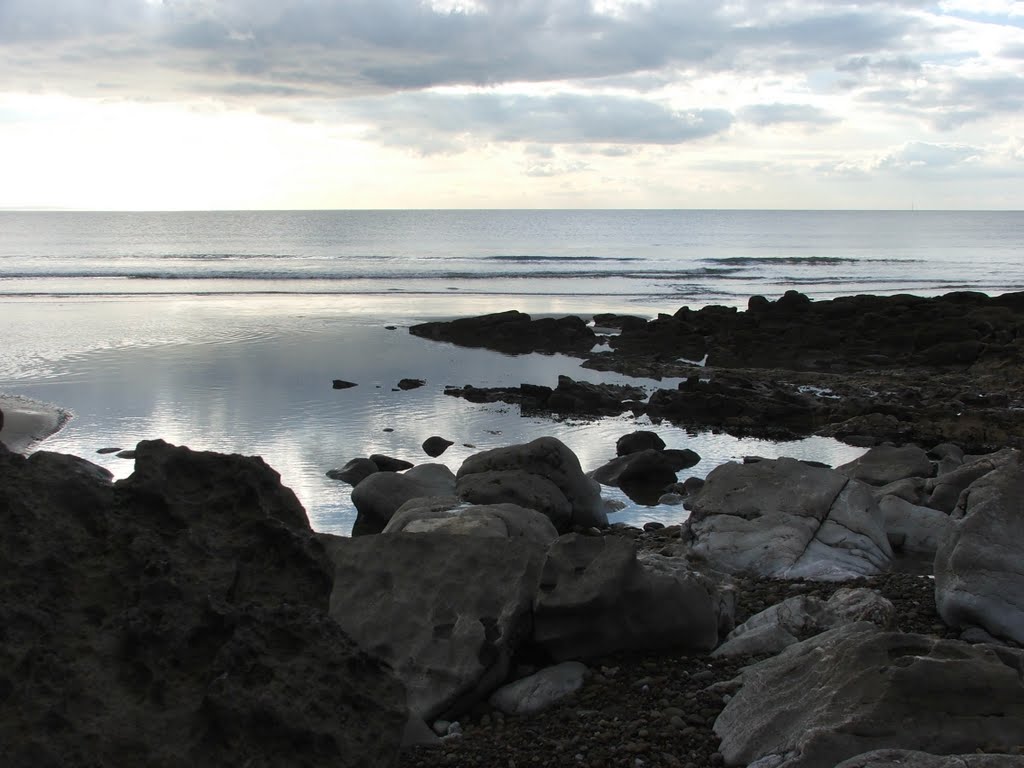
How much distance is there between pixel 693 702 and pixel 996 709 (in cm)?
151

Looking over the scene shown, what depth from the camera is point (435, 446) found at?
1342 centimetres

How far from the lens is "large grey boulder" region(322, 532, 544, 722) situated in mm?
5520

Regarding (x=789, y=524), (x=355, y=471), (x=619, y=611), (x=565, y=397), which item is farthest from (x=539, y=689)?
(x=565, y=397)

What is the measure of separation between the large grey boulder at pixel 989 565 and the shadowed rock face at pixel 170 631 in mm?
4169

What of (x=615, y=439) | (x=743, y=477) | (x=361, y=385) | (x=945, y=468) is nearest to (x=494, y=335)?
(x=361, y=385)

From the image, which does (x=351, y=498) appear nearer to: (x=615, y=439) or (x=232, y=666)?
(x=615, y=439)

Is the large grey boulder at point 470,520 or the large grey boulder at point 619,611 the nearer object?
the large grey boulder at point 619,611

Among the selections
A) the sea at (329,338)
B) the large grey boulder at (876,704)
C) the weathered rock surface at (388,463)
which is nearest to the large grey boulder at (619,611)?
the large grey boulder at (876,704)

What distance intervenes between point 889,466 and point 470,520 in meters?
6.20

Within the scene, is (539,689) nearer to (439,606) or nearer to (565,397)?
(439,606)

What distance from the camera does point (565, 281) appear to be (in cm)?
4609

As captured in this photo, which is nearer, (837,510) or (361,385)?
(837,510)

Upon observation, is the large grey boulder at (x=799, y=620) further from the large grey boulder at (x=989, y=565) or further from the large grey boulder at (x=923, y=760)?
the large grey boulder at (x=923, y=760)

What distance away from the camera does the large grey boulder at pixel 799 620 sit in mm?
5836
